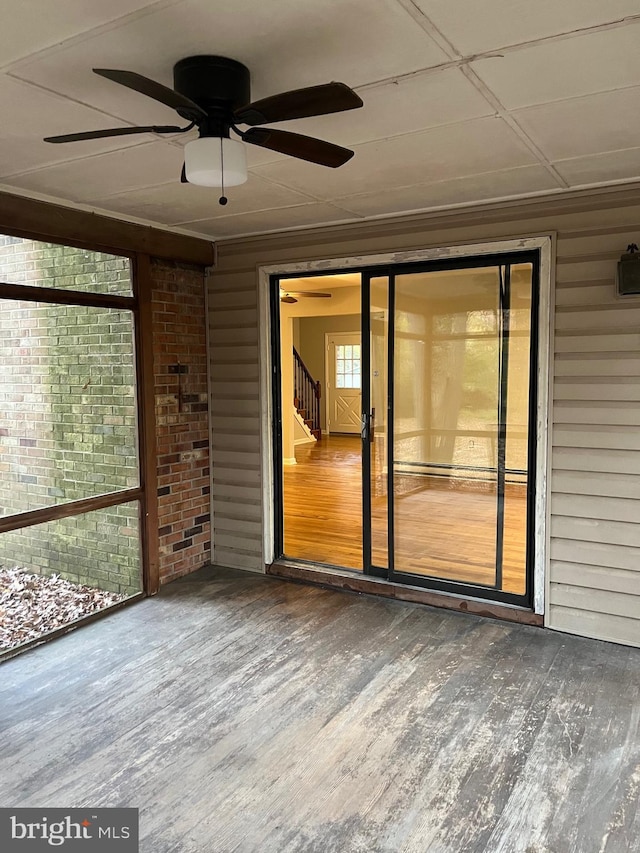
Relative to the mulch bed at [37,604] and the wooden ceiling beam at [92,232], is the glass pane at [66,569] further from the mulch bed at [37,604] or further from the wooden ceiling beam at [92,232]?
the wooden ceiling beam at [92,232]

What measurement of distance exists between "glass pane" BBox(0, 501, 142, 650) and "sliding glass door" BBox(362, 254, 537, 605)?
5.58 feet

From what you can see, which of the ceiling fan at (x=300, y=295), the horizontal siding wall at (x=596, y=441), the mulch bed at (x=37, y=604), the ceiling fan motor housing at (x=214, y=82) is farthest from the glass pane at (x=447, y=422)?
the ceiling fan at (x=300, y=295)

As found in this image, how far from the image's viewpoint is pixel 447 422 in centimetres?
409

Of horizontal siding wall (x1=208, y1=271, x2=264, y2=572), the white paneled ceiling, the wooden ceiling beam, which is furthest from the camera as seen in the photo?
horizontal siding wall (x1=208, y1=271, x2=264, y2=572)

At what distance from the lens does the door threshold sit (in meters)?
3.88

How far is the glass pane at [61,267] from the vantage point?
3432mm

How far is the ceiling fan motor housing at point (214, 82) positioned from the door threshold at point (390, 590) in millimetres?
3191

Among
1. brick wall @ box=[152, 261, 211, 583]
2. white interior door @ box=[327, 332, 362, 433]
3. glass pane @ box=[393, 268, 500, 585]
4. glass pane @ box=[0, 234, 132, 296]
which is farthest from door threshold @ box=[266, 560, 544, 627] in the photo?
white interior door @ box=[327, 332, 362, 433]

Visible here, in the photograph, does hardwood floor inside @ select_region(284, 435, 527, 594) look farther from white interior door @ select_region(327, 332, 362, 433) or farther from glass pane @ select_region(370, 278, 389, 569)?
white interior door @ select_region(327, 332, 362, 433)

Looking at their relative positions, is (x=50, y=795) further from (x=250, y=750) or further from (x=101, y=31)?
(x=101, y=31)

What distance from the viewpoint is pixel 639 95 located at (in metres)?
2.25

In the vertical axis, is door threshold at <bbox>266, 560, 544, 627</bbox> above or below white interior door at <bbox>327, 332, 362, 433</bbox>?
below

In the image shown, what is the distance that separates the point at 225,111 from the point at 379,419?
2633mm

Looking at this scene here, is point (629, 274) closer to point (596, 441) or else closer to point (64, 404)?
point (596, 441)
